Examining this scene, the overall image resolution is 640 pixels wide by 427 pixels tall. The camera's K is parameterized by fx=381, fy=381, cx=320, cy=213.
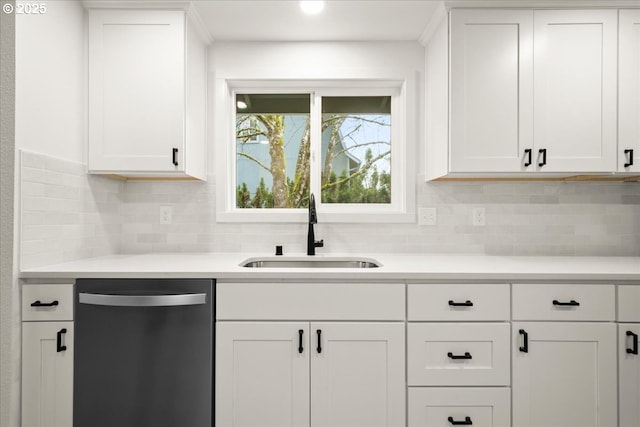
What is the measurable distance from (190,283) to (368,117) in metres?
1.50

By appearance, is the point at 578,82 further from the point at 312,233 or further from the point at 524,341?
the point at 312,233

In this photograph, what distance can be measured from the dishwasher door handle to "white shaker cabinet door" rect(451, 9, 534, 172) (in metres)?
1.43

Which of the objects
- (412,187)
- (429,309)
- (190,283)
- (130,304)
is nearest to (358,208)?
(412,187)

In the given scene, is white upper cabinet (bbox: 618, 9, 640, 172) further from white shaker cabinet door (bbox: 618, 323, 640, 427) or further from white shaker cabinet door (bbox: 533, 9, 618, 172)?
white shaker cabinet door (bbox: 618, 323, 640, 427)

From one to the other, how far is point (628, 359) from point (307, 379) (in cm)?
136

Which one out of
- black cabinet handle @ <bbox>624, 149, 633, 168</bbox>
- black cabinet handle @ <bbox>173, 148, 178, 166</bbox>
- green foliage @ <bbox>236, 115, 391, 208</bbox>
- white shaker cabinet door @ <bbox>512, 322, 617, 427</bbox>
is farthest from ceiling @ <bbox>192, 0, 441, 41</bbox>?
white shaker cabinet door @ <bbox>512, 322, 617, 427</bbox>

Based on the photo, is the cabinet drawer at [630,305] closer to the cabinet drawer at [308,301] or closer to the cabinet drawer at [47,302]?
the cabinet drawer at [308,301]

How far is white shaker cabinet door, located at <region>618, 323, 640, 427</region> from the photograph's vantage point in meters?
1.60

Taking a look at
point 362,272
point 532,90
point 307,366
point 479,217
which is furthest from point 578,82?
point 307,366

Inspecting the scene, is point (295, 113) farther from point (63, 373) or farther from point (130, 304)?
point (63, 373)

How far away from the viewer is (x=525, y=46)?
6.29ft

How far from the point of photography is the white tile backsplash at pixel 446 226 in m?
2.27

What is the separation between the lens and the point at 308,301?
1623mm

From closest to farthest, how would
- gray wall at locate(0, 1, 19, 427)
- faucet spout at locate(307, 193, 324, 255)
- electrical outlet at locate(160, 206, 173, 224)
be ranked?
gray wall at locate(0, 1, 19, 427) → faucet spout at locate(307, 193, 324, 255) → electrical outlet at locate(160, 206, 173, 224)
